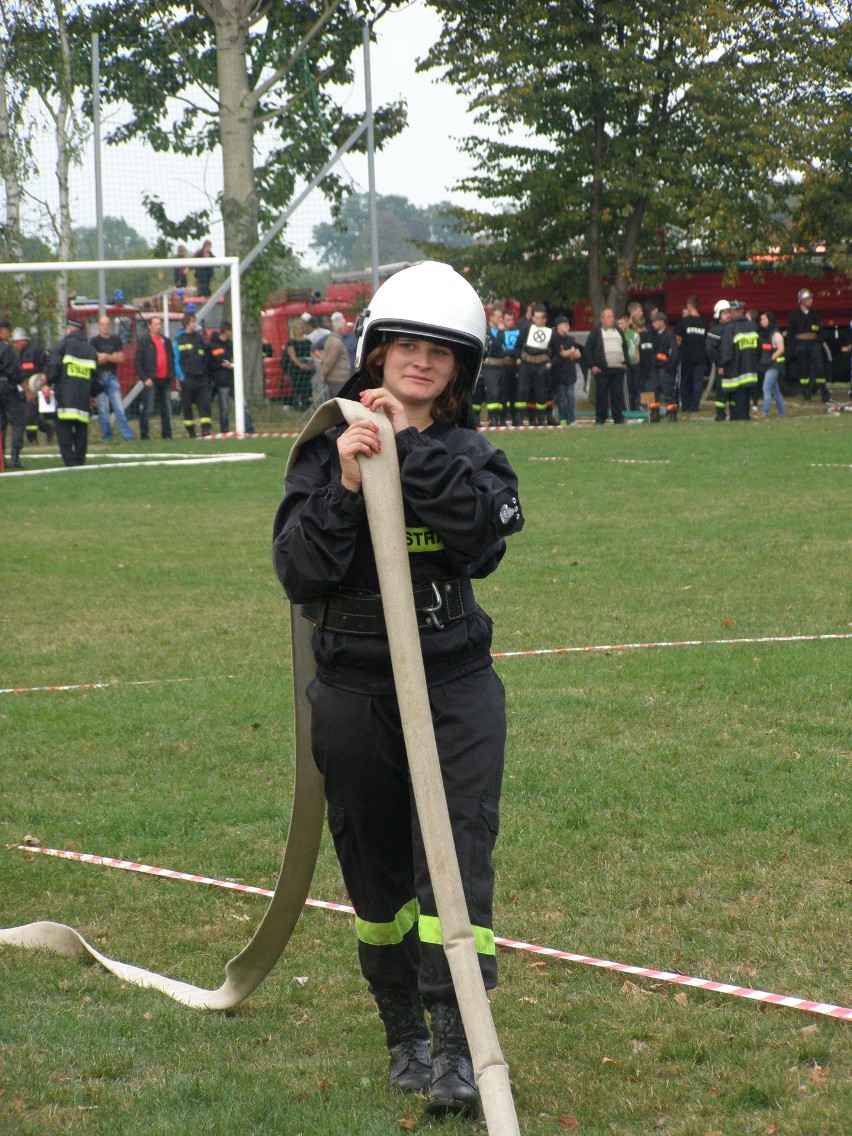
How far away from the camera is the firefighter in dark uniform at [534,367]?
2488cm

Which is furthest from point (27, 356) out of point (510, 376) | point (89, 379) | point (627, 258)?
point (627, 258)

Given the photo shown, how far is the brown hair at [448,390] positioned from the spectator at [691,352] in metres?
23.6

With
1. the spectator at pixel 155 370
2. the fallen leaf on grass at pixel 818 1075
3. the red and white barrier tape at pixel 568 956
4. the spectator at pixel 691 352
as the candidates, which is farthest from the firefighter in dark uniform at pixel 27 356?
the fallen leaf on grass at pixel 818 1075

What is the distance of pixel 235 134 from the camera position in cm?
2962

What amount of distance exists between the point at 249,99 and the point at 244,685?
24249 mm

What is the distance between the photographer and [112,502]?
1631 centimetres

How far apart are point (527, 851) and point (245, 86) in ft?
89.1

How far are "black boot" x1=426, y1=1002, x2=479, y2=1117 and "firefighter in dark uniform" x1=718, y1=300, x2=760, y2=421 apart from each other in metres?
22.7

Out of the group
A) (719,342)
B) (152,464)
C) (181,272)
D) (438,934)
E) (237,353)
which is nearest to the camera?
(438,934)

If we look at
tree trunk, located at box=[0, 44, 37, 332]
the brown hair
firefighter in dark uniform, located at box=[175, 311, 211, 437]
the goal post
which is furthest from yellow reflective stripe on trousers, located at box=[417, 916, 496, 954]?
tree trunk, located at box=[0, 44, 37, 332]

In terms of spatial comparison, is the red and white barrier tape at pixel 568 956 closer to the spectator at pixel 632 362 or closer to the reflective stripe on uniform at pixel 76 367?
the reflective stripe on uniform at pixel 76 367

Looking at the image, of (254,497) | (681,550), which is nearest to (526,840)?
(681,550)

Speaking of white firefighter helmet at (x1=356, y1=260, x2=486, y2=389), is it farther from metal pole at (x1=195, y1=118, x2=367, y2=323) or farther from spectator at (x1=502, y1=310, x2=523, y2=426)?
metal pole at (x1=195, y1=118, x2=367, y2=323)

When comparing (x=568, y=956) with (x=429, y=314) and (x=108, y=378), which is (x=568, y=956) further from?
(x=108, y=378)
